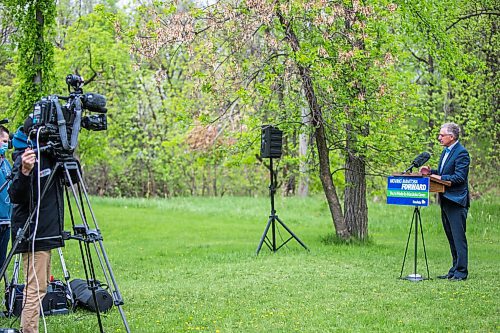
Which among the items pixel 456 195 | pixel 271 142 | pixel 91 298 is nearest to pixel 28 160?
pixel 91 298

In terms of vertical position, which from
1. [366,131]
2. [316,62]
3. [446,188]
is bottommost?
[446,188]

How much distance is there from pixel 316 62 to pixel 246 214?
→ 30.3 ft

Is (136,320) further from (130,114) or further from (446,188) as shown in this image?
(130,114)

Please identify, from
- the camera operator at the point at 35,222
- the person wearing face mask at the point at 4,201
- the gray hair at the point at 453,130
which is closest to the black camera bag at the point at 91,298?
the person wearing face mask at the point at 4,201

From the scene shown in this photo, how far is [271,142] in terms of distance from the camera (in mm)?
A: 11344

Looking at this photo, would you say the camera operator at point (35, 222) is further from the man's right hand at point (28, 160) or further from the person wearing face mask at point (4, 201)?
the person wearing face mask at point (4, 201)

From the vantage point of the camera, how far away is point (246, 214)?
63.3ft

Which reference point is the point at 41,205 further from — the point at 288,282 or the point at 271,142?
the point at 271,142

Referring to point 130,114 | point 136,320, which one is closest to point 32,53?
point 136,320

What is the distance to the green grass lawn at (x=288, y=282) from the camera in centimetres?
633

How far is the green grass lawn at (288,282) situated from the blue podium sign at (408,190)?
1019mm

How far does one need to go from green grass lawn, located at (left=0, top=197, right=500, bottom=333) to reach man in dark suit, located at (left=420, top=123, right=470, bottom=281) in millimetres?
320

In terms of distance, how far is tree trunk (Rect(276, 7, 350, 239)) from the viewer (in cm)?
1112

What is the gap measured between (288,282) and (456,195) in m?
2.43
